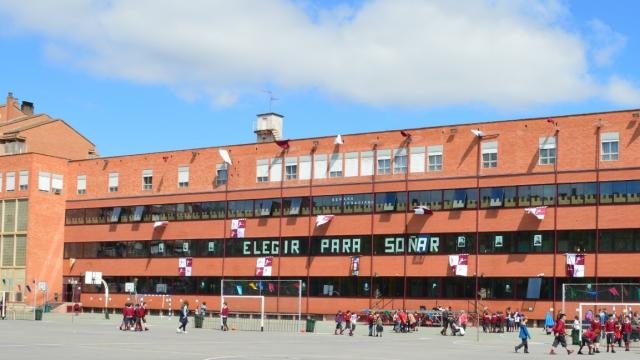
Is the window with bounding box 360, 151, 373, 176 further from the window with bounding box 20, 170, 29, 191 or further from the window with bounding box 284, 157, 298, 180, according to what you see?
the window with bounding box 20, 170, 29, 191

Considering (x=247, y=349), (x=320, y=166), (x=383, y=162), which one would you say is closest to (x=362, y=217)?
(x=383, y=162)

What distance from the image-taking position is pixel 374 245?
248 feet

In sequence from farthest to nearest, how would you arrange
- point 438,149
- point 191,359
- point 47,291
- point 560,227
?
point 47,291 < point 438,149 < point 560,227 < point 191,359

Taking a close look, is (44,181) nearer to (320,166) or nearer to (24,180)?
(24,180)

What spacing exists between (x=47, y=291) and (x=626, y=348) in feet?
208

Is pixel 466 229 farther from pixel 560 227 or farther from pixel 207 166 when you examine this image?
pixel 207 166

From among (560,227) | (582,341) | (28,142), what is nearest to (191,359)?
(582,341)

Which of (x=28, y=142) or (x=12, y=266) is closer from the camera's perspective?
(x=12, y=266)

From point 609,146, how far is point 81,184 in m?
54.3

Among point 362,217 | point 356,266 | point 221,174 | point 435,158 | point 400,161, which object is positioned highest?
point 435,158

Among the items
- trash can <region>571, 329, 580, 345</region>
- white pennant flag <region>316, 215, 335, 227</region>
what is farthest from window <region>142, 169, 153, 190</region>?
trash can <region>571, 329, 580, 345</region>

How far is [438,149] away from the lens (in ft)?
242

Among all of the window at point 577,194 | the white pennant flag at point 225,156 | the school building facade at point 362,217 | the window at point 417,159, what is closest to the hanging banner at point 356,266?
the school building facade at point 362,217

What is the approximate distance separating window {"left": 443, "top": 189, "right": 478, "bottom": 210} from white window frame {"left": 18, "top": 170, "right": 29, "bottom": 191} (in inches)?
1764
